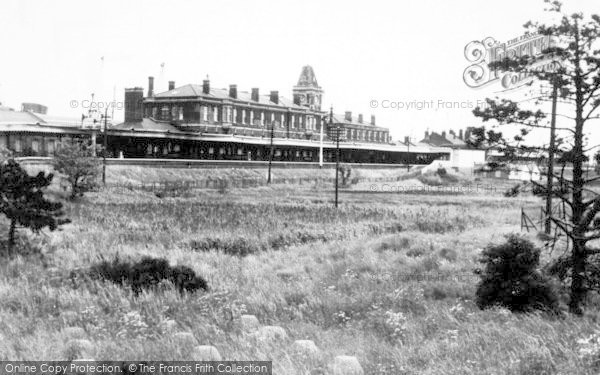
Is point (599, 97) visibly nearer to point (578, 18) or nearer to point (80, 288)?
point (578, 18)

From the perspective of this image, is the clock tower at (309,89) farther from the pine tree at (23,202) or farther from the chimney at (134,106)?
the pine tree at (23,202)

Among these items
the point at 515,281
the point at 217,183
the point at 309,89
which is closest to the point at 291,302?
the point at 515,281

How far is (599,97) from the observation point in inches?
405

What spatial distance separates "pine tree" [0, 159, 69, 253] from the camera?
18.1m

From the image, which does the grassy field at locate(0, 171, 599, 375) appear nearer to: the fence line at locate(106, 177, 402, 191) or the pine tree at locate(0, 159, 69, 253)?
the pine tree at locate(0, 159, 69, 253)

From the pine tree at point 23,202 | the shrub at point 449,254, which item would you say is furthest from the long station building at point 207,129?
the pine tree at point 23,202

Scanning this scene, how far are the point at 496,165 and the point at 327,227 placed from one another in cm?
1750

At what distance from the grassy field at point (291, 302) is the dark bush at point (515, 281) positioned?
44cm

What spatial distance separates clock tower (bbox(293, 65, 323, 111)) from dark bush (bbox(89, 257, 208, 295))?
278 ft

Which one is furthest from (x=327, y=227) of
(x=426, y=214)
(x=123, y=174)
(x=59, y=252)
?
(x=123, y=174)

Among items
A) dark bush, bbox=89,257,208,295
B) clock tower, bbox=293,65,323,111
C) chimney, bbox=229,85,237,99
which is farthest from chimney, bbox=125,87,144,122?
clock tower, bbox=293,65,323,111

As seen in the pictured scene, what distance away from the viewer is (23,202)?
18312 mm

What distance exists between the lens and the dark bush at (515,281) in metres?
11.5

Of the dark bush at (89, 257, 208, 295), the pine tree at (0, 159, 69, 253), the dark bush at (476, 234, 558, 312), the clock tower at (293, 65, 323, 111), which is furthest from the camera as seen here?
the clock tower at (293, 65, 323, 111)
